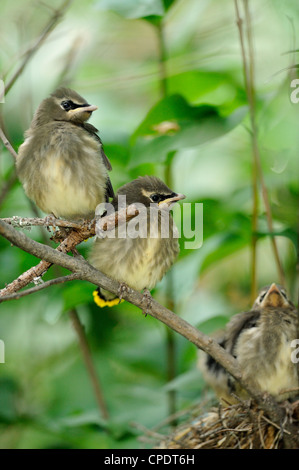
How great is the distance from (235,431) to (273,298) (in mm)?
694

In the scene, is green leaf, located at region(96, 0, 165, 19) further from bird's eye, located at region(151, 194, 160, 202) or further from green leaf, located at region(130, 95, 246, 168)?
bird's eye, located at region(151, 194, 160, 202)

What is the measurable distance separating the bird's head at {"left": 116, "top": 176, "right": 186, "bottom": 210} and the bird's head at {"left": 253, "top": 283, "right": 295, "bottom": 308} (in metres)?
0.97

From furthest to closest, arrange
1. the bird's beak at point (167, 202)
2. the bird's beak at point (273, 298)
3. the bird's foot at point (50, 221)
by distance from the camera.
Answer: the bird's beak at point (273, 298)
the bird's beak at point (167, 202)
the bird's foot at point (50, 221)

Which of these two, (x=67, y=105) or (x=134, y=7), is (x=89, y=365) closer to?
(x=67, y=105)

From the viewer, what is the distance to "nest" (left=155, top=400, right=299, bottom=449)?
133 inches

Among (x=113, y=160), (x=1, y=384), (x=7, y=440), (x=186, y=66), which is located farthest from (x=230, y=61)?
(x=7, y=440)

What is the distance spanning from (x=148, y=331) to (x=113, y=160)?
1479mm

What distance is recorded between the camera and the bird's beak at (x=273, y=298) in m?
3.69

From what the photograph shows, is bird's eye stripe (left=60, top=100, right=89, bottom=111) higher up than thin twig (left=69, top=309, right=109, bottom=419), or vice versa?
bird's eye stripe (left=60, top=100, right=89, bottom=111)

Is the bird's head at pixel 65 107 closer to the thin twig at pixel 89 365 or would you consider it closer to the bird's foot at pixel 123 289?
the bird's foot at pixel 123 289

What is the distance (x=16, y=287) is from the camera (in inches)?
98.3

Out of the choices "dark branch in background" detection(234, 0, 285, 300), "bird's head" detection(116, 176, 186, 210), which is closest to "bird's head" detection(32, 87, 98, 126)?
"bird's head" detection(116, 176, 186, 210)

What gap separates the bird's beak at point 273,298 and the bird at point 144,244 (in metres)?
0.79

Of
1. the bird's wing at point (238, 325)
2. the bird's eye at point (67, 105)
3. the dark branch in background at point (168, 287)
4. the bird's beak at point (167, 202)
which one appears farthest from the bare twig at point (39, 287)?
the dark branch in background at point (168, 287)
